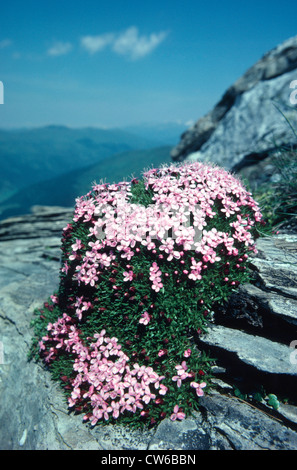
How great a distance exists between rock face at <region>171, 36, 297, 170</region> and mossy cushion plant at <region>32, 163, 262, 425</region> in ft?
19.2

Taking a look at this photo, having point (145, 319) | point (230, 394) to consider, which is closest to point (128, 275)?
point (145, 319)

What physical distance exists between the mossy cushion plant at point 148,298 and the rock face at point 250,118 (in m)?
5.86

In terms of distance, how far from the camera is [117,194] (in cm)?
443

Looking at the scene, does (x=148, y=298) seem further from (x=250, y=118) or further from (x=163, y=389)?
(x=250, y=118)

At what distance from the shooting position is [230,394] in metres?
3.61

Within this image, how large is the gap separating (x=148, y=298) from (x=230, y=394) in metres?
1.57

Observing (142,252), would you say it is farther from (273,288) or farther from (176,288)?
(273,288)

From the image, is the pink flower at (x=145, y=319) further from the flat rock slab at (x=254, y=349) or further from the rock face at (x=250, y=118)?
the rock face at (x=250, y=118)

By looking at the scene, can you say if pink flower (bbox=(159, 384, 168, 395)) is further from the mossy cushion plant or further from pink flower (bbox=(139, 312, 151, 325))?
pink flower (bbox=(139, 312, 151, 325))

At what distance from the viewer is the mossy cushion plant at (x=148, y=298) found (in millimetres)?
3555

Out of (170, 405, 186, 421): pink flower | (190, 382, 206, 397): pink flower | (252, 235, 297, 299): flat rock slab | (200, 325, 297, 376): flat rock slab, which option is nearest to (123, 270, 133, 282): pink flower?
(200, 325, 297, 376): flat rock slab

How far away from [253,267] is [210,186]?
137 cm

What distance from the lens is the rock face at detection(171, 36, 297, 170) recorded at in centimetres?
968
